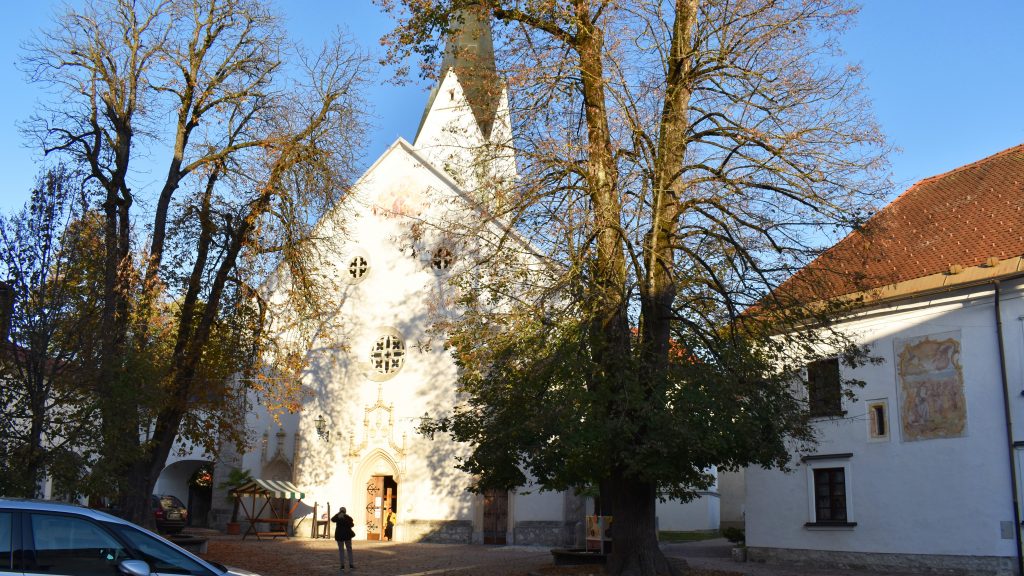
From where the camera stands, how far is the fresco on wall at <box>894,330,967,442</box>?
18609 millimetres

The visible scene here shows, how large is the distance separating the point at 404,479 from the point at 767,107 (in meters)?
18.7

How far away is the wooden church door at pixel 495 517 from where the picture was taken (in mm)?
27875

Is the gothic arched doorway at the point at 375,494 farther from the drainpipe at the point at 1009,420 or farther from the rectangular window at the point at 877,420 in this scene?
the drainpipe at the point at 1009,420

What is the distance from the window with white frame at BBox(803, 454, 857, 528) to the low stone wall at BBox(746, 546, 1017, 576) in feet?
2.30

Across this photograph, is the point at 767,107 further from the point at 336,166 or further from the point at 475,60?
the point at 336,166

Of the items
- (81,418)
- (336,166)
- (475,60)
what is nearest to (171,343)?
(336,166)

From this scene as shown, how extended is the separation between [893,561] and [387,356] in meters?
16.8

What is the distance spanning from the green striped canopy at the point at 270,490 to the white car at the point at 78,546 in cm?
2204

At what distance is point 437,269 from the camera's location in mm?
29625

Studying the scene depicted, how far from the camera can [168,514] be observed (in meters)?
30.6

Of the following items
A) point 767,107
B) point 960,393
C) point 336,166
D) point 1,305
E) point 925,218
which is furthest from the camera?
point 925,218

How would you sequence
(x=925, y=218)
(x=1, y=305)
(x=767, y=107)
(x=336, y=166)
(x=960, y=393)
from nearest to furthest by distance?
(x=1, y=305) < (x=767, y=107) < (x=960, y=393) < (x=336, y=166) < (x=925, y=218)

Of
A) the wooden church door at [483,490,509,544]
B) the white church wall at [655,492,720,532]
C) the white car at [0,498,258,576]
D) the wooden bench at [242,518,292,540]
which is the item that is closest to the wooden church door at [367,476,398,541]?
the wooden bench at [242,518,292,540]

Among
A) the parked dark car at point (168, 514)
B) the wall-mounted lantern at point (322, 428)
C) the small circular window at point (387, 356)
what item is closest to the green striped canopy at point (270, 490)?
the wall-mounted lantern at point (322, 428)
